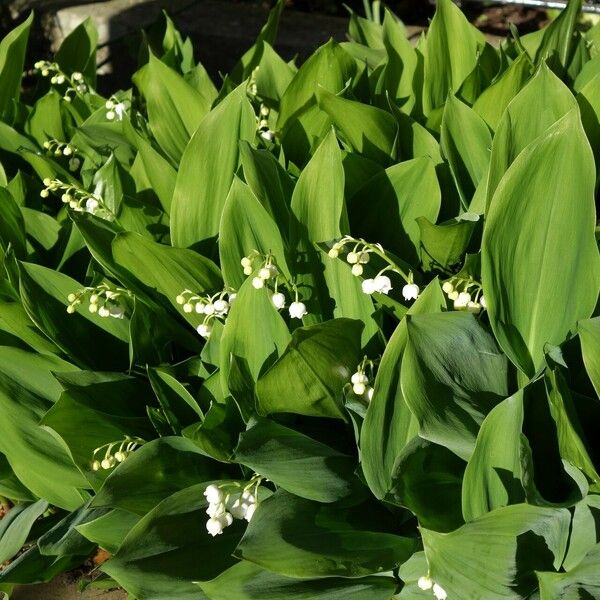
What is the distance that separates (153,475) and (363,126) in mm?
813

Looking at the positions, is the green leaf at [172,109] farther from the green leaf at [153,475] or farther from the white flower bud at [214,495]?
the white flower bud at [214,495]

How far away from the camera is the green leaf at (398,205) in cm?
165

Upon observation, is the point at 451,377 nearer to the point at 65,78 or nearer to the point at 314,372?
the point at 314,372

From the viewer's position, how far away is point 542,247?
4.57 ft

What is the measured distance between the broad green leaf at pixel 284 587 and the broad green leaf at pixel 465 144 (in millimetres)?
751

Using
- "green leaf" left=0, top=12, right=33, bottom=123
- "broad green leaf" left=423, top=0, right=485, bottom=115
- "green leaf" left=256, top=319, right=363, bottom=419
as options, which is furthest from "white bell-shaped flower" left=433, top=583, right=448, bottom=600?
"green leaf" left=0, top=12, right=33, bottom=123

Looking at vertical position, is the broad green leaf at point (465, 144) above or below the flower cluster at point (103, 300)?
above

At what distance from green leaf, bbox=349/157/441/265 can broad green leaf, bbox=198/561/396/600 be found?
615 millimetres

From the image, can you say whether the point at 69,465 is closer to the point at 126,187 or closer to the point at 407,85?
the point at 126,187

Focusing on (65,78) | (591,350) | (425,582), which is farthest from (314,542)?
(65,78)

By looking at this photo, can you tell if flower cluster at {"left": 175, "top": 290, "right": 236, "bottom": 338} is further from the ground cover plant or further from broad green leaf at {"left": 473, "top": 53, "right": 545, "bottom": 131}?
broad green leaf at {"left": 473, "top": 53, "right": 545, "bottom": 131}

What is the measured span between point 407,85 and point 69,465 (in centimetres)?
120

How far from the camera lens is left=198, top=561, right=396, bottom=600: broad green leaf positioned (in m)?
1.41

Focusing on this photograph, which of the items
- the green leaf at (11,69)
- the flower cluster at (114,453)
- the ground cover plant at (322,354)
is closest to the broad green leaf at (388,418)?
the ground cover plant at (322,354)
